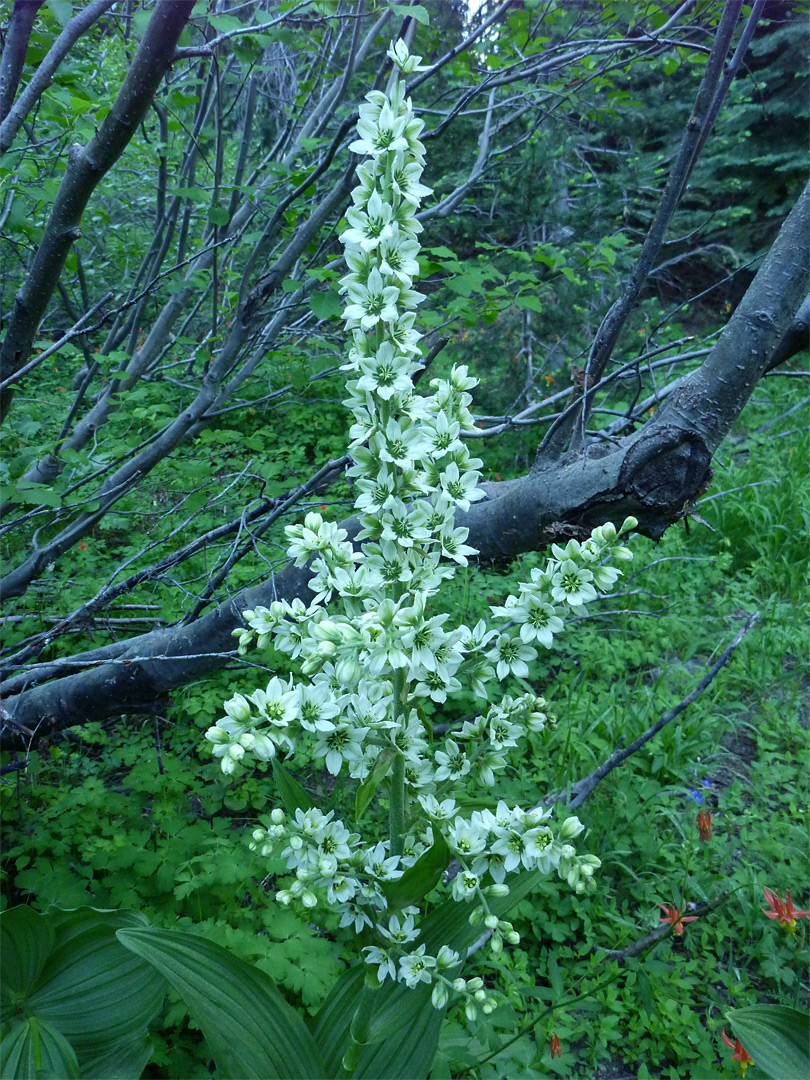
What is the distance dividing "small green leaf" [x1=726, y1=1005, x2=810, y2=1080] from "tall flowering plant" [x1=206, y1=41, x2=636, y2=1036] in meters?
0.86

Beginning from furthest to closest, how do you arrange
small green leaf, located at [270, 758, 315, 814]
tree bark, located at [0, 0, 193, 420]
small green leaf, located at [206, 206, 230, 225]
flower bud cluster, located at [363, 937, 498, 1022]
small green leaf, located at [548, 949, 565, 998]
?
small green leaf, located at [206, 206, 230, 225] → small green leaf, located at [548, 949, 565, 998] → tree bark, located at [0, 0, 193, 420] → small green leaf, located at [270, 758, 315, 814] → flower bud cluster, located at [363, 937, 498, 1022]

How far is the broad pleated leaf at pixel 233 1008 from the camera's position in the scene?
1.31 m

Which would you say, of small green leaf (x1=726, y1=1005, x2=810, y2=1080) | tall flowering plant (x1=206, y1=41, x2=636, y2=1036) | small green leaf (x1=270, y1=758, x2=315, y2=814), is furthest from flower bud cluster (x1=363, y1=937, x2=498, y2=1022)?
small green leaf (x1=726, y1=1005, x2=810, y2=1080)

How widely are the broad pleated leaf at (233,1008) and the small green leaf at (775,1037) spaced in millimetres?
1010

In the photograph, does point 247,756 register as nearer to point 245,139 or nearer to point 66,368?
point 245,139

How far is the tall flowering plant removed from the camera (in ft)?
3.34

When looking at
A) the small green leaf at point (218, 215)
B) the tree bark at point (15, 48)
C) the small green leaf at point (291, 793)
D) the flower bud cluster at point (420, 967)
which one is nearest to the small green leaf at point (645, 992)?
the flower bud cluster at point (420, 967)

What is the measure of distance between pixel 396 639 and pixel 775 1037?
4.85 ft

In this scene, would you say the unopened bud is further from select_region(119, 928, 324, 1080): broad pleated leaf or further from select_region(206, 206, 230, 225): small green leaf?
select_region(206, 206, 230, 225): small green leaf

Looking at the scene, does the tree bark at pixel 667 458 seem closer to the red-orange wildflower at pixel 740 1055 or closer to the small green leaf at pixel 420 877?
the small green leaf at pixel 420 877

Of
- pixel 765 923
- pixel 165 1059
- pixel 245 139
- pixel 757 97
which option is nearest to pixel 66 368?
pixel 245 139

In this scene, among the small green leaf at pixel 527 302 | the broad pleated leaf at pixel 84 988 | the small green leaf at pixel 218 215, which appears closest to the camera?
the broad pleated leaf at pixel 84 988

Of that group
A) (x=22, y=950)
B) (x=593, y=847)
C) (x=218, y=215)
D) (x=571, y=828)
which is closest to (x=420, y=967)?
(x=571, y=828)

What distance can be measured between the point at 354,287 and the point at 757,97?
9.38 meters
